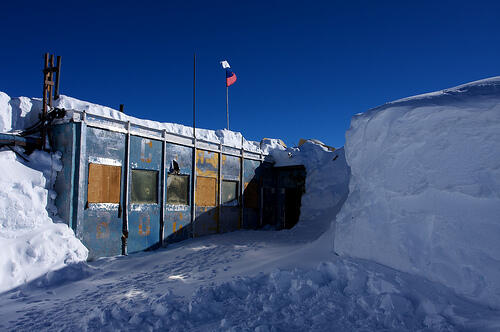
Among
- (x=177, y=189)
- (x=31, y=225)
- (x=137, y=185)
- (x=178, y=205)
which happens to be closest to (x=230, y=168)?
(x=177, y=189)

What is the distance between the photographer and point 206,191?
1195cm

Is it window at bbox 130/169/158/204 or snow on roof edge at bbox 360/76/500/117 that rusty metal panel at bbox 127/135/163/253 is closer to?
window at bbox 130/169/158/204

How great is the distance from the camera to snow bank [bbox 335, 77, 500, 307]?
158 inches

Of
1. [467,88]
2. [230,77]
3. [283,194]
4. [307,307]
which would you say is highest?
[230,77]

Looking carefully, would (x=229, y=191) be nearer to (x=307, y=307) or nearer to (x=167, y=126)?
(x=167, y=126)

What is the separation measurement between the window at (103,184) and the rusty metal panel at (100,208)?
0.27 feet

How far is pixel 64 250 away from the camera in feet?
23.5

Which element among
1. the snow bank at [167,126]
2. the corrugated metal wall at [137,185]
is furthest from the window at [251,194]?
the snow bank at [167,126]

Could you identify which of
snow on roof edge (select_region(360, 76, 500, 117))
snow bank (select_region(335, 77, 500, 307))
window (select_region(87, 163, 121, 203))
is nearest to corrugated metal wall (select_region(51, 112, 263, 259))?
window (select_region(87, 163, 121, 203))

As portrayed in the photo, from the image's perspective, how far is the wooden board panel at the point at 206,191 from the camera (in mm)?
11596

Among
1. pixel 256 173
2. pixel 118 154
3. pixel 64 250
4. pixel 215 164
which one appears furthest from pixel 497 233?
pixel 256 173

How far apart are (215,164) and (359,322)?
9232 millimetres

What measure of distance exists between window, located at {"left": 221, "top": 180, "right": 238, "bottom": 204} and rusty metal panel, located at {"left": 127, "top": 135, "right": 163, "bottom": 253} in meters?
→ 3.17

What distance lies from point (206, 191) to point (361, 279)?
816 cm
